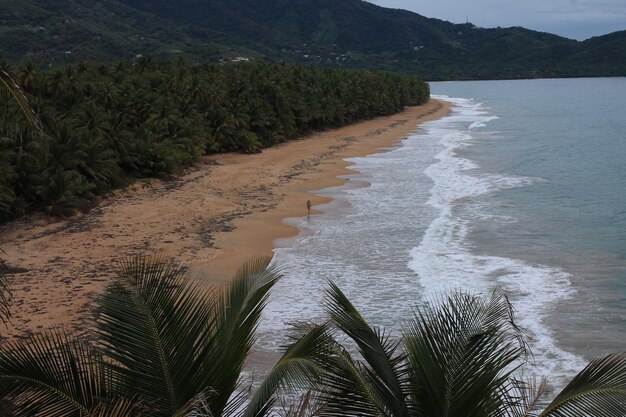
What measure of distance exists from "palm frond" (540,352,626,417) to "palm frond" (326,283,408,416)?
37.8 inches

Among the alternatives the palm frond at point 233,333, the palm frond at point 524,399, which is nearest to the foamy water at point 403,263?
the palm frond at point 233,333

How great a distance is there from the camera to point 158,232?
1780cm

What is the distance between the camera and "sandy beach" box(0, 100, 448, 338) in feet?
40.6

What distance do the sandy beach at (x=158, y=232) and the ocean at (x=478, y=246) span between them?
1.28 meters

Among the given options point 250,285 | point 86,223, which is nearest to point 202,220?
point 86,223

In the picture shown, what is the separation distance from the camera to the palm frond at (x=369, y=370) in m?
4.72

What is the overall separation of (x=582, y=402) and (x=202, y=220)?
1587 cm

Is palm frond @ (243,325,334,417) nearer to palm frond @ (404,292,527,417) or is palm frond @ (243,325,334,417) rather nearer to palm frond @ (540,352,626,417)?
palm frond @ (404,292,527,417)

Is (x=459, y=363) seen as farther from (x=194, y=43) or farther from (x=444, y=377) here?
(x=194, y=43)

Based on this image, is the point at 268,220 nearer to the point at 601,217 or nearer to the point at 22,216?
the point at 22,216

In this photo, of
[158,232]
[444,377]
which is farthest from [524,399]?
[158,232]

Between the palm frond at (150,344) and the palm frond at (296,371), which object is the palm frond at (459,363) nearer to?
the palm frond at (296,371)

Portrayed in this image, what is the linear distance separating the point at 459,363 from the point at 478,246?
512 inches

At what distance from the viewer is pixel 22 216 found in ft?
61.5
